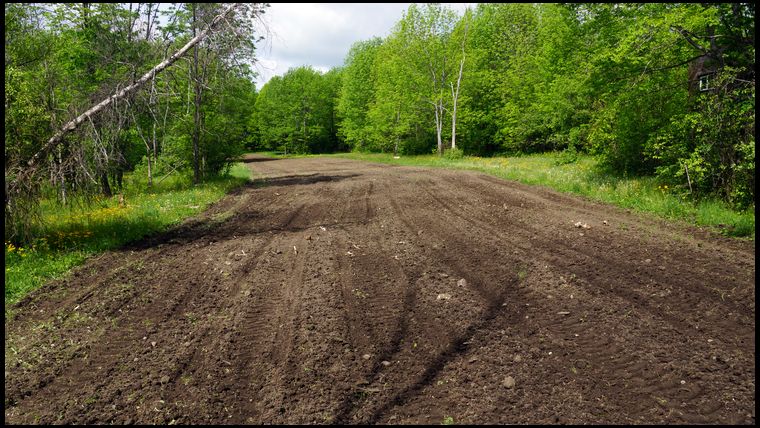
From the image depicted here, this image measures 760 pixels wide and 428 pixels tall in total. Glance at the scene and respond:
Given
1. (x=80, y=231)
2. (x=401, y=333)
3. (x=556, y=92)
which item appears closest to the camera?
(x=401, y=333)

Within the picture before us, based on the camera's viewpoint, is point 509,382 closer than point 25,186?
Yes

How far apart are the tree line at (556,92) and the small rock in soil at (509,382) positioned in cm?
761

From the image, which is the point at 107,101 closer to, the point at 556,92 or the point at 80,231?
the point at 80,231

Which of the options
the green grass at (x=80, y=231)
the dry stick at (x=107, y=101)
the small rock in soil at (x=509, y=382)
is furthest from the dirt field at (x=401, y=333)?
the dry stick at (x=107, y=101)

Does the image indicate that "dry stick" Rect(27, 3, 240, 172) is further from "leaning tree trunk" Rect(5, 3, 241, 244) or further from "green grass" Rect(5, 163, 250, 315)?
"green grass" Rect(5, 163, 250, 315)

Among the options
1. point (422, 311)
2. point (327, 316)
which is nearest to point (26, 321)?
point (327, 316)

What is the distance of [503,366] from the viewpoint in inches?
135

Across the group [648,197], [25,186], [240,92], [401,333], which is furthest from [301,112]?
[401,333]

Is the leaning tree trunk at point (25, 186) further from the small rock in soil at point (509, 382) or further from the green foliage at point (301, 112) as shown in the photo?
the green foliage at point (301, 112)

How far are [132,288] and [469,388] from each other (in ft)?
15.2

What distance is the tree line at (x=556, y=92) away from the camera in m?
8.86

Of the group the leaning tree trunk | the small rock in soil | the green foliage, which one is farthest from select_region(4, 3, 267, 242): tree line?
the green foliage

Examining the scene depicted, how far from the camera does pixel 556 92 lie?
24.2 m

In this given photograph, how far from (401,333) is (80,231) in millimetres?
7703
